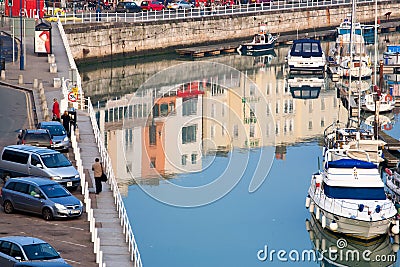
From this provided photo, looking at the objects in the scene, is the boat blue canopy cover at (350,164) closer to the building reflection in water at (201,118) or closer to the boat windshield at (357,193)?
the boat windshield at (357,193)

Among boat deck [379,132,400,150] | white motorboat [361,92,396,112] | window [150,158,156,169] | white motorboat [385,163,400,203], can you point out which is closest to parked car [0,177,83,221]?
white motorboat [385,163,400,203]

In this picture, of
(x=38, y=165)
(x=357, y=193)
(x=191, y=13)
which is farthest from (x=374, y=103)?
(x=191, y=13)

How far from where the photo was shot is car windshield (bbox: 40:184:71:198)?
43.1 m

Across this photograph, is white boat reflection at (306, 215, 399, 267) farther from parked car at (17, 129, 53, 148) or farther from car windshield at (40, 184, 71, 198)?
parked car at (17, 129, 53, 148)

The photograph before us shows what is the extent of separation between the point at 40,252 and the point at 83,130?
25.4m

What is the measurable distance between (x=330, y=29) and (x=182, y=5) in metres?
18.8

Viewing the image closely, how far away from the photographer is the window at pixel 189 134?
238 feet

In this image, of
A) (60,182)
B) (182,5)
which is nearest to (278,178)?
(60,182)

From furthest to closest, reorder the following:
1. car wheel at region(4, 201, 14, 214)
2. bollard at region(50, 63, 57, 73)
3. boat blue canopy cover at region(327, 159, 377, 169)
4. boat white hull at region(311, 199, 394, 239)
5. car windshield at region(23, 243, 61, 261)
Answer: bollard at region(50, 63, 57, 73) < boat blue canopy cover at region(327, 159, 377, 169) < boat white hull at region(311, 199, 394, 239) < car wheel at region(4, 201, 14, 214) < car windshield at region(23, 243, 61, 261)

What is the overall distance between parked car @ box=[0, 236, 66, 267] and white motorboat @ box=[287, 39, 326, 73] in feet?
238

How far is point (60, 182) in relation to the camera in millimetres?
46750

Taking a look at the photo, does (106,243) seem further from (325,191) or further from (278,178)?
(278,178)

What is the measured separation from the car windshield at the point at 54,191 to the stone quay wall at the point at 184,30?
2461 inches

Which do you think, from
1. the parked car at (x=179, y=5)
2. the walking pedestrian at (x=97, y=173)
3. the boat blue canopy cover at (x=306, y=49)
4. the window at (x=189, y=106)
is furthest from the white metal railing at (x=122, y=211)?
the parked car at (x=179, y=5)
